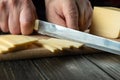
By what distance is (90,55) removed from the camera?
83 cm

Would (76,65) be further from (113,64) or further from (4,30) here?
(4,30)

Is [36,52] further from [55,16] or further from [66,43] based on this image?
[55,16]

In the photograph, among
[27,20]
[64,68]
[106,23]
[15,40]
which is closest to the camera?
[64,68]

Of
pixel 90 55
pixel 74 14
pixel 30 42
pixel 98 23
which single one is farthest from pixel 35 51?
pixel 98 23

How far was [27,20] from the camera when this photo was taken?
96 centimetres

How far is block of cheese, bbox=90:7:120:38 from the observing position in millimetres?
1103

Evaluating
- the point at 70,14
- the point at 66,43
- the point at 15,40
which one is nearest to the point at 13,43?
the point at 15,40

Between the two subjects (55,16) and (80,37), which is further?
(55,16)

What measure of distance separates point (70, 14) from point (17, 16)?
173 mm

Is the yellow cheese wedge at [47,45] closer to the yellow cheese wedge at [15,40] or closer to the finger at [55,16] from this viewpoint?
the yellow cheese wedge at [15,40]

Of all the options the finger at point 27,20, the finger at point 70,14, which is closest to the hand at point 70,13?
the finger at point 70,14

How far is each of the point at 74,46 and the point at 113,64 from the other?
14 centimetres

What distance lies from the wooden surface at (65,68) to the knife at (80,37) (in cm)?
3

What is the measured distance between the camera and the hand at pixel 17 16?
96 centimetres
